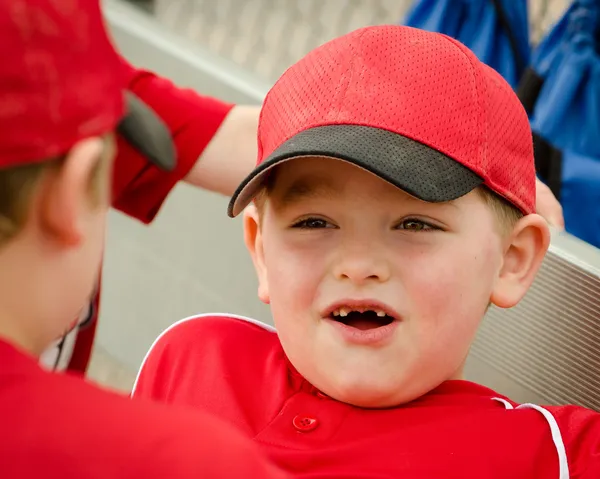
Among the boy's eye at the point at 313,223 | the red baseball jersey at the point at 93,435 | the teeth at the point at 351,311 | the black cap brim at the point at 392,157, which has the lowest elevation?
the teeth at the point at 351,311

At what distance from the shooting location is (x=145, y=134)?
0.62 m

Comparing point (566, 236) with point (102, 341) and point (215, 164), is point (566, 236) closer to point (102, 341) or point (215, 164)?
point (215, 164)

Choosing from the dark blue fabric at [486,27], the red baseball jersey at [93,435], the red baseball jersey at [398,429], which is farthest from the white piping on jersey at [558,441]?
the dark blue fabric at [486,27]

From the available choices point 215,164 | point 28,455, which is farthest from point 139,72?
point 28,455

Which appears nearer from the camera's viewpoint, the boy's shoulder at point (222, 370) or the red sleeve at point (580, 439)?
the red sleeve at point (580, 439)

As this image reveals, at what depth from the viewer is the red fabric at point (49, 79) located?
52 cm

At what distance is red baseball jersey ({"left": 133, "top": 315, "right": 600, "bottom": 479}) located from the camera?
848 mm

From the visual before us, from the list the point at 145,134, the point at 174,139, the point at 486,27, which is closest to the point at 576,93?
the point at 486,27

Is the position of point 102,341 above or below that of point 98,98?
below

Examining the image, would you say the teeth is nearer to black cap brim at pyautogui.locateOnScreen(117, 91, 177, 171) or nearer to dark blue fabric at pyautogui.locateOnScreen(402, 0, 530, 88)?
black cap brim at pyautogui.locateOnScreen(117, 91, 177, 171)

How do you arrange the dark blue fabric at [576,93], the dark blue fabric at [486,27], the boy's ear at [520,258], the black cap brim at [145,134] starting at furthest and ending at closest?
the dark blue fabric at [486,27] < the dark blue fabric at [576,93] < the boy's ear at [520,258] < the black cap brim at [145,134]

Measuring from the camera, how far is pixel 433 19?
1832mm

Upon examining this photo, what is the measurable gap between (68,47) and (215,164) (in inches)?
25.8

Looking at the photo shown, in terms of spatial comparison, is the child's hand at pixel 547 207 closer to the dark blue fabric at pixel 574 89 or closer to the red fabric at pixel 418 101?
the red fabric at pixel 418 101
